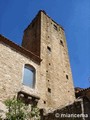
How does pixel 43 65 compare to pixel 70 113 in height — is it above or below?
above

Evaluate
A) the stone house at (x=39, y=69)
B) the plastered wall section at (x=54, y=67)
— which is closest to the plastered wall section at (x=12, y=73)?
the stone house at (x=39, y=69)

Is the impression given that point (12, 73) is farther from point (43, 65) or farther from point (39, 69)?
point (43, 65)

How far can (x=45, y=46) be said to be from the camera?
15266 millimetres

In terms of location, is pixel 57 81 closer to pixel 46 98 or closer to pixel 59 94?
pixel 59 94

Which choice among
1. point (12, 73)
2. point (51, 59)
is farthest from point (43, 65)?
point (12, 73)

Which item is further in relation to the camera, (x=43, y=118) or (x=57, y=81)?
(x=57, y=81)

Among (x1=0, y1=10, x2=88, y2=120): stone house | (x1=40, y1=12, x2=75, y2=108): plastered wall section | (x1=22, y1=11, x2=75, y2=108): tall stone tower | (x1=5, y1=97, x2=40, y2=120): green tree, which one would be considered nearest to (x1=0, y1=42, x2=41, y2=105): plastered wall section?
(x1=0, y1=10, x2=88, y2=120): stone house

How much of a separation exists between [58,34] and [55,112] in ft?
37.5

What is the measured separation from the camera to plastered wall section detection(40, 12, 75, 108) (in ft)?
41.7

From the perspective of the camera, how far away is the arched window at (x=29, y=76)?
37.9 feet

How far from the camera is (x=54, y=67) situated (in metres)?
14.6

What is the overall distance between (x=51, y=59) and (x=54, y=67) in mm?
786

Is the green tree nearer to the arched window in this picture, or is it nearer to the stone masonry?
the stone masonry

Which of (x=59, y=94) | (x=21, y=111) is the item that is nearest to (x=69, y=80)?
(x=59, y=94)
